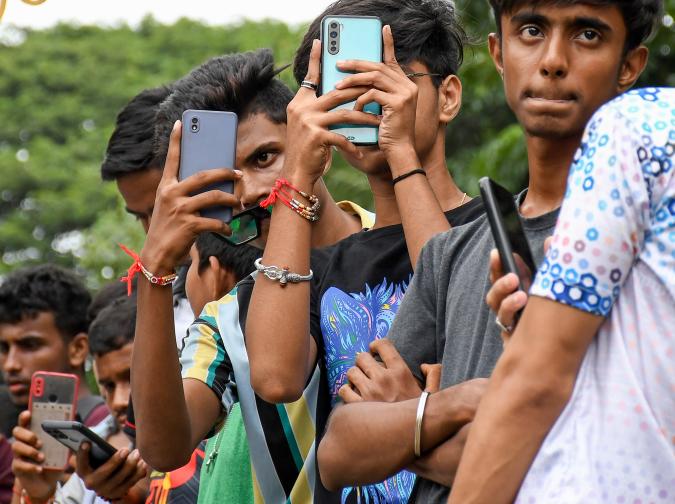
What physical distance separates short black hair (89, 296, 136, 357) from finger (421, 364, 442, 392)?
3.38 metres

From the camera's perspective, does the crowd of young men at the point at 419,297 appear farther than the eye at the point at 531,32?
No

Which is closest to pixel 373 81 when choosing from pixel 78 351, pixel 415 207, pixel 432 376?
pixel 415 207

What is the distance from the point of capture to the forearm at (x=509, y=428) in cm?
224

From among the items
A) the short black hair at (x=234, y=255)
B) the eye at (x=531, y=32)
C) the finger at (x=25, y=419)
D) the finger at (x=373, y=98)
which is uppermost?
the eye at (x=531, y=32)

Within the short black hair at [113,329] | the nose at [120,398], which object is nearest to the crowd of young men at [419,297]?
the nose at [120,398]

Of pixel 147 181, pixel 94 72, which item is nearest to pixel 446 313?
pixel 147 181

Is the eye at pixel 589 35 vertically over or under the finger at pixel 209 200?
over

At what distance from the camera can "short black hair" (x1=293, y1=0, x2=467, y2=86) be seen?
3.76m

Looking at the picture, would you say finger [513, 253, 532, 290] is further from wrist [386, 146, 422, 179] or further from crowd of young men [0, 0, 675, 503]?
wrist [386, 146, 422, 179]

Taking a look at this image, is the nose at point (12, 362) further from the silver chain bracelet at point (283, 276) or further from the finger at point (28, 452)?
the silver chain bracelet at point (283, 276)

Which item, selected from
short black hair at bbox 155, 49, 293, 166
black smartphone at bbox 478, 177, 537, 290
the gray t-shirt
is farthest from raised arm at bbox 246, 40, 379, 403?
black smartphone at bbox 478, 177, 537, 290

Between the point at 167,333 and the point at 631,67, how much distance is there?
1.52 meters

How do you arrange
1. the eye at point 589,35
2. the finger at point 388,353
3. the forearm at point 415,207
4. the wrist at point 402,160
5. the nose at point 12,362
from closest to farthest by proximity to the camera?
the eye at point 589,35 → the finger at point 388,353 → the forearm at point 415,207 → the wrist at point 402,160 → the nose at point 12,362

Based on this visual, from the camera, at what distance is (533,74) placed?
2832mm
